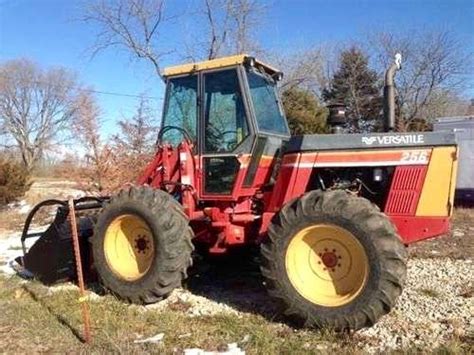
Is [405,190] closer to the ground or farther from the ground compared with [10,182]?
farther from the ground

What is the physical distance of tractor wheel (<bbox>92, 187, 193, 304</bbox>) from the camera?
17.7ft

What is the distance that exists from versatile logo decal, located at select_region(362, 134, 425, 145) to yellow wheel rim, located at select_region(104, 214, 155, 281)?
8.16 feet

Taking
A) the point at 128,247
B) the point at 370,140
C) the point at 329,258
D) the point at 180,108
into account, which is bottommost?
the point at 128,247

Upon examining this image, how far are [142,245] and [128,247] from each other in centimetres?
20

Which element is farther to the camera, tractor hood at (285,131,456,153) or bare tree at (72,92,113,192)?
bare tree at (72,92,113,192)

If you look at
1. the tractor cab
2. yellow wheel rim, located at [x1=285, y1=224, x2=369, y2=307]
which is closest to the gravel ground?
yellow wheel rim, located at [x1=285, y1=224, x2=369, y2=307]

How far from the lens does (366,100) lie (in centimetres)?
2658

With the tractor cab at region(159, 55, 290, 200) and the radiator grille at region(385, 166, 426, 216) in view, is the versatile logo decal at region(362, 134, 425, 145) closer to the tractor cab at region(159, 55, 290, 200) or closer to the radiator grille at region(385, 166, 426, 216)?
the radiator grille at region(385, 166, 426, 216)

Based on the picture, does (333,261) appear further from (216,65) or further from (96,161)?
(96,161)

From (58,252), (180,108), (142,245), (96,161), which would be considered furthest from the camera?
(96,161)

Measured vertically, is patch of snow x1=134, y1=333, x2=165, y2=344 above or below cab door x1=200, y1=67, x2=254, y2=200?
below

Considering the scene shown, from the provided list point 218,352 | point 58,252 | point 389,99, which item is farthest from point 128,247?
point 389,99

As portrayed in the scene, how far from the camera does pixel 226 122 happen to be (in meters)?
5.83

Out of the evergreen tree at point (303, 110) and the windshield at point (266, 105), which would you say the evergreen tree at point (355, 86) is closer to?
the evergreen tree at point (303, 110)
